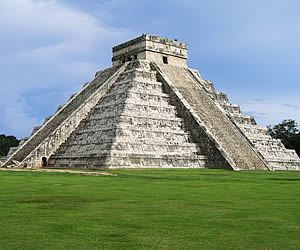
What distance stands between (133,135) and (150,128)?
1.89 m

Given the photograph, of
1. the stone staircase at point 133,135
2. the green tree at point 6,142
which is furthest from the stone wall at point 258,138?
the green tree at point 6,142

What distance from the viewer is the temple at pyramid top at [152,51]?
131 feet

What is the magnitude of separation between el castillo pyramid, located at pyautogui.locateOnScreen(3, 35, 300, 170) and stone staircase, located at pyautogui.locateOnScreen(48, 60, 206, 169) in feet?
0.19

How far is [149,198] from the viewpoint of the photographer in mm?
10773

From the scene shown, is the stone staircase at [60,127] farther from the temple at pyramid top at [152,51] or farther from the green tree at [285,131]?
the green tree at [285,131]

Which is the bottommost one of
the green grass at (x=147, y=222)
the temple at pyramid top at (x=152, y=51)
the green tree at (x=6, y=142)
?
the green grass at (x=147, y=222)

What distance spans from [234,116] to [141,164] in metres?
14.1

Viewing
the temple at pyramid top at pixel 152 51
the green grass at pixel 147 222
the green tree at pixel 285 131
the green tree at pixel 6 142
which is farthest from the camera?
the green tree at pixel 6 142

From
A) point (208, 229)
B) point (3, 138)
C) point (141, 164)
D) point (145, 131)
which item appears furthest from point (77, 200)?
point (3, 138)

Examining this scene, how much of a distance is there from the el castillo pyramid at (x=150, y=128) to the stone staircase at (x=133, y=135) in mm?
59

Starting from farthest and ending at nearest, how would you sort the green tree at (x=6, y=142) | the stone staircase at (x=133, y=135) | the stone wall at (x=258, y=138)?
1. the green tree at (x=6, y=142)
2. the stone wall at (x=258, y=138)
3. the stone staircase at (x=133, y=135)

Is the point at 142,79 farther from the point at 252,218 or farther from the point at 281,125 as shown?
the point at 281,125

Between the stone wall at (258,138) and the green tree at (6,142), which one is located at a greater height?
the green tree at (6,142)

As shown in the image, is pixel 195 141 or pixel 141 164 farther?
pixel 195 141
